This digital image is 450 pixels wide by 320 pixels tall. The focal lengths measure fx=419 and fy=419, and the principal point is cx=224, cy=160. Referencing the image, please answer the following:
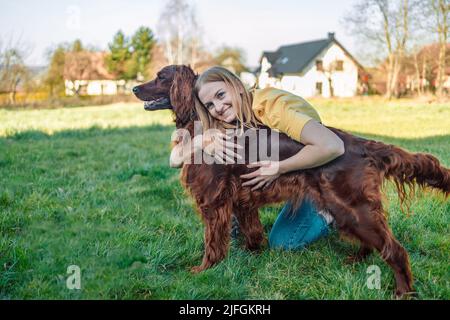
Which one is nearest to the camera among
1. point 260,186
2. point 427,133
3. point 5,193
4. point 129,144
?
point 260,186

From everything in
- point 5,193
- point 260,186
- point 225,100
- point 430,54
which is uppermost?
point 430,54

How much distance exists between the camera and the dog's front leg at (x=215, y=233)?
272 centimetres

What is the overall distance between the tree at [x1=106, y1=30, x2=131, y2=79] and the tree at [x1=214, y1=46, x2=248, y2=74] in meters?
14.5

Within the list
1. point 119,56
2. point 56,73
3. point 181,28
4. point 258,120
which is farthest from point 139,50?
point 258,120

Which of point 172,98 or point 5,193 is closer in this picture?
point 172,98

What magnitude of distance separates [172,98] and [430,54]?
4487mm

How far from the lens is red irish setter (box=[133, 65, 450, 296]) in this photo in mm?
2301

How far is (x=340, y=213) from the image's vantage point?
7.64 feet

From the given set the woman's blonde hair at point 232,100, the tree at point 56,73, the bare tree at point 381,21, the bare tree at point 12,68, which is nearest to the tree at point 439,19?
the bare tree at point 381,21

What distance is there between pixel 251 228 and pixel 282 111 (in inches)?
38.7

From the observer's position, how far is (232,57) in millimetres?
6305

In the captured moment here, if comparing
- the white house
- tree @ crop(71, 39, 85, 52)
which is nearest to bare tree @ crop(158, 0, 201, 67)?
the white house

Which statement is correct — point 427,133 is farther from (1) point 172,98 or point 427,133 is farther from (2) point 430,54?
(1) point 172,98

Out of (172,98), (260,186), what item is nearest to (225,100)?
(172,98)
